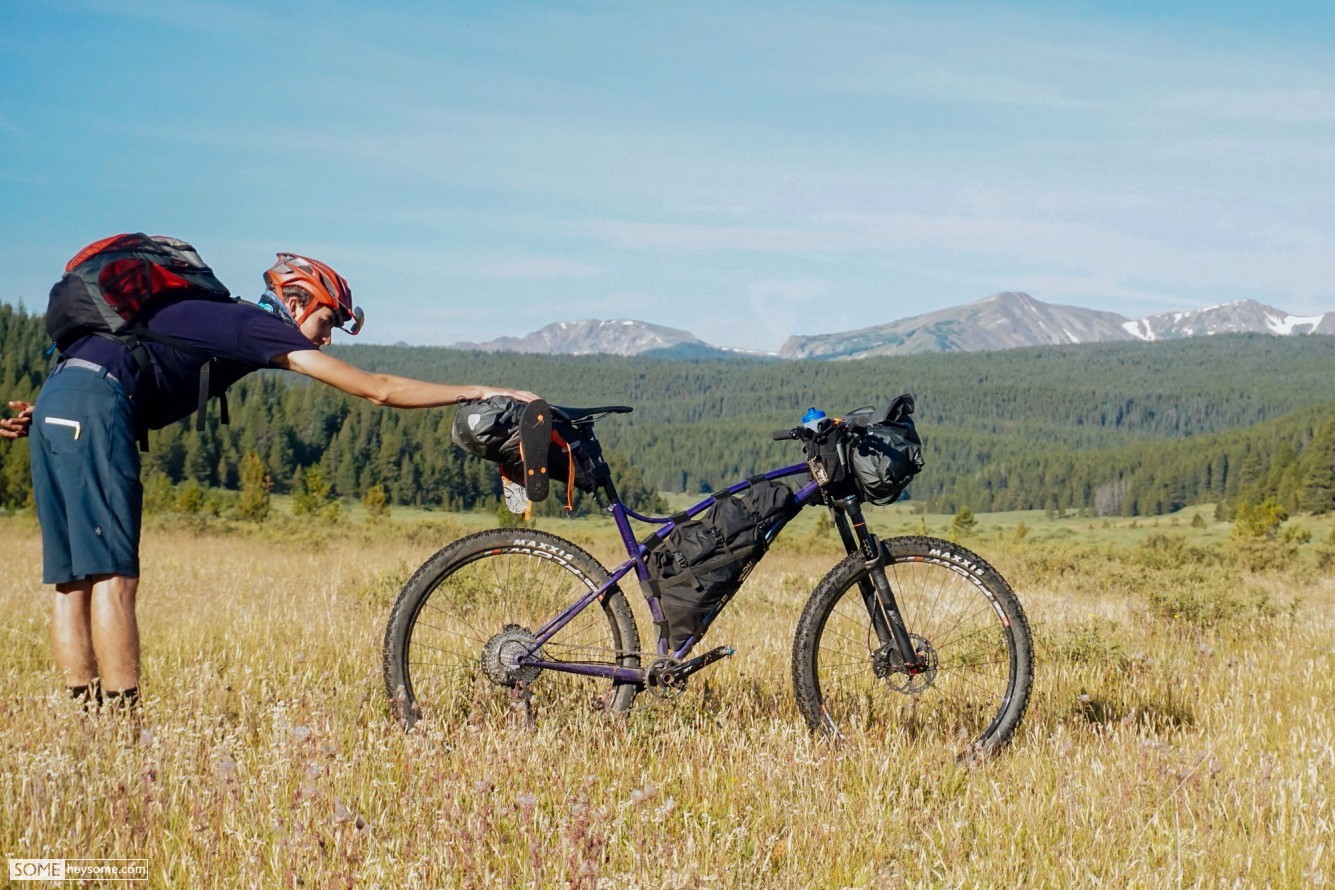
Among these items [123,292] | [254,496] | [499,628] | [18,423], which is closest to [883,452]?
[499,628]

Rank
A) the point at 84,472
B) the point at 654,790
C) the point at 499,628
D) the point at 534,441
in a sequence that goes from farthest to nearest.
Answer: the point at 499,628, the point at 534,441, the point at 84,472, the point at 654,790

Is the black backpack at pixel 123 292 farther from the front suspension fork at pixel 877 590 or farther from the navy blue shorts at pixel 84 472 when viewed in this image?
the front suspension fork at pixel 877 590

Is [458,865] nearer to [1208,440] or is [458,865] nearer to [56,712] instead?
[56,712]

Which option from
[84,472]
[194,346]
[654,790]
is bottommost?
[654,790]

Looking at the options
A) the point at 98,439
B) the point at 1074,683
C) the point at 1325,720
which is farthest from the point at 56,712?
the point at 1325,720

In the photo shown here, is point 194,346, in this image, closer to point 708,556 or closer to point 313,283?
point 313,283

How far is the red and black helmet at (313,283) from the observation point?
5078mm

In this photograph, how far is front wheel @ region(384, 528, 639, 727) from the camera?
5.02 meters

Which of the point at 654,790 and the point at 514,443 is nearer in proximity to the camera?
the point at 654,790

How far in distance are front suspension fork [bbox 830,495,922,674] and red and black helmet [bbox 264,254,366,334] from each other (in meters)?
2.38

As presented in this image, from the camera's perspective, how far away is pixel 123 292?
4480mm

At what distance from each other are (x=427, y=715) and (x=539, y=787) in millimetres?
840

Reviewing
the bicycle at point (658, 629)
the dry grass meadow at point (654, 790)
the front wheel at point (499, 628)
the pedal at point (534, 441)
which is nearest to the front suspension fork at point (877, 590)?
the bicycle at point (658, 629)

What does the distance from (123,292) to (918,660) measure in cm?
372
